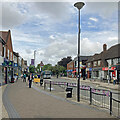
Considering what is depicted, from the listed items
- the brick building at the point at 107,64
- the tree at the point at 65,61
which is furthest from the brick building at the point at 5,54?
the tree at the point at 65,61

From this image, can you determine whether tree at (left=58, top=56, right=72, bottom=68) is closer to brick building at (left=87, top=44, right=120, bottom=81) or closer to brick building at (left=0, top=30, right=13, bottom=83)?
brick building at (left=87, top=44, right=120, bottom=81)

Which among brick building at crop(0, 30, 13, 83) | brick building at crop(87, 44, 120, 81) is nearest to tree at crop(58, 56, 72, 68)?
brick building at crop(87, 44, 120, 81)

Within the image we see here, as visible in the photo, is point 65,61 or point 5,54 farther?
point 65,61

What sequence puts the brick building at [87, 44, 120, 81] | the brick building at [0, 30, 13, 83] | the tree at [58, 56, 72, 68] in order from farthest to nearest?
the tree at [58, 56, 72, 68] < the brick building at [87, 44, 120, 81] < the brick building at [0, 30, 13, 83]

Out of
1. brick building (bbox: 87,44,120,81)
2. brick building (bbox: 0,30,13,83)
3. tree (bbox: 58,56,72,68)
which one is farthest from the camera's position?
tree (bbox: 58,56,72,68)

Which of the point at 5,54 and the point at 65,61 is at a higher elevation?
the point at 65,61

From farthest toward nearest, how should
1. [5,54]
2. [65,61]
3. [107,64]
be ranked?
[65,61] < [107,64] < [5,54]

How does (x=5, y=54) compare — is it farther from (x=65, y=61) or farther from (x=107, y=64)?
(x=65, y=61)

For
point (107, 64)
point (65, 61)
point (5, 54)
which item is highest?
point (65, 61)

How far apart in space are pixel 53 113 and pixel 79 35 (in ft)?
18.4

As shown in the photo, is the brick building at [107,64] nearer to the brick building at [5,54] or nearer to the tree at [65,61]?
the brick building at [5,54]

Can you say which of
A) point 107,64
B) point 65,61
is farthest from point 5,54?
point 65,61

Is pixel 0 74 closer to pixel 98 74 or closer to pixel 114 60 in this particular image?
pixel 114 60

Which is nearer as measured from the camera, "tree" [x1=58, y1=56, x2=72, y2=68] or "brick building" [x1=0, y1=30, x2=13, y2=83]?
"brick building" [x1=0, y1=30, x2=13, y2=83]
